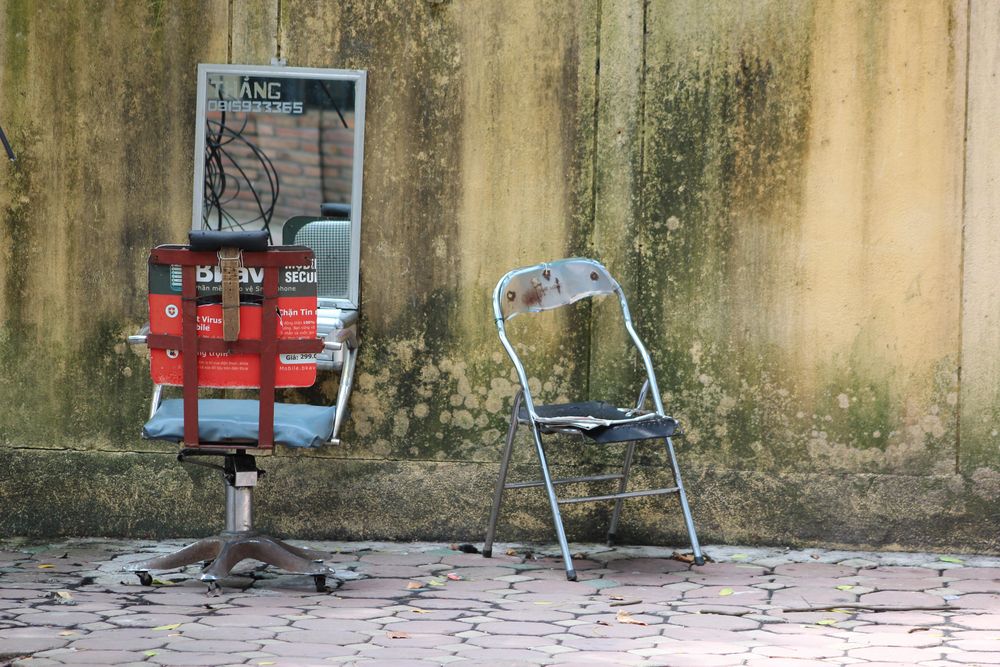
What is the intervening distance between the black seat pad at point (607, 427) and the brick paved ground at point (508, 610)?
23.2 inches

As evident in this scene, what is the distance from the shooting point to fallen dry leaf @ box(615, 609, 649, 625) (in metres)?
5.18

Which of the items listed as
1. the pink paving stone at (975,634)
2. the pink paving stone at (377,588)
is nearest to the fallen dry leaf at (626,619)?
the pink paving stone at (377,588)

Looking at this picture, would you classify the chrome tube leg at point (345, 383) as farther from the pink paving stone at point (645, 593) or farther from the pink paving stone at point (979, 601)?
the pink paving stone at point (979, 601)

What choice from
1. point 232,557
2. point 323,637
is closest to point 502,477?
point 232,557

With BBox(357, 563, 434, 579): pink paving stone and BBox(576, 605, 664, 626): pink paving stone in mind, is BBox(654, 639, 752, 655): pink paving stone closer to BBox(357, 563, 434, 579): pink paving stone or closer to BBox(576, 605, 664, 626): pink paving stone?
BBox(576, 605, 664, 626): pink paving stone

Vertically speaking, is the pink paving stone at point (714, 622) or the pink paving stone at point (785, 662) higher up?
the pink paving stone at point (785, 662)

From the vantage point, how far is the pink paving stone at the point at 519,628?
5030 mm

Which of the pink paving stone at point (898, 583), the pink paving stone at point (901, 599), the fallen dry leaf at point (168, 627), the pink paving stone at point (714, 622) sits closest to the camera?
the fallen dry leaf at point (168, 627)

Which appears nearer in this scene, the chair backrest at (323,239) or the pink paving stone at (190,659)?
the pink paving stone at (190,659)

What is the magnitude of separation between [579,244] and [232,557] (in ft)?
6.68

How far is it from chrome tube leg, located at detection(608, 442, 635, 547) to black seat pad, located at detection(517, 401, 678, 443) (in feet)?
0.72

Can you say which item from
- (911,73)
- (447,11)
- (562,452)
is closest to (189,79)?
(447,11)

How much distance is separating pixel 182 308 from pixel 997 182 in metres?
3.46

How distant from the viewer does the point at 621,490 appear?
633cm
